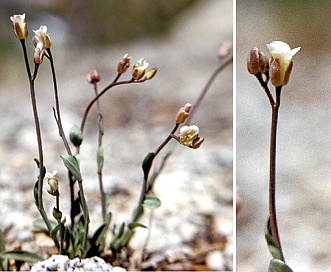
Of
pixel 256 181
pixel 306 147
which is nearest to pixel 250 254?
pixel 256 181

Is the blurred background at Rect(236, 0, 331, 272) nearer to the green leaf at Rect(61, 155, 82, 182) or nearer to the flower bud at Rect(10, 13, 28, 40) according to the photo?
the green leaf at Rect(61, 155, 82, 182)

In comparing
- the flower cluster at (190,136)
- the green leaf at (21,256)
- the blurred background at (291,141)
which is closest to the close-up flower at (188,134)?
the flower cluster at (190,136)

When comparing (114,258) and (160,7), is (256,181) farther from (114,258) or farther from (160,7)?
(160,7)

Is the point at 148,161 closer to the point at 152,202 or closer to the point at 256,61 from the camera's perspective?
the point at 152,202

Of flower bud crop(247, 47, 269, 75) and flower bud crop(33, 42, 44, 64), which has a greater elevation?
flower bud crop(33, 42, 44, 64)

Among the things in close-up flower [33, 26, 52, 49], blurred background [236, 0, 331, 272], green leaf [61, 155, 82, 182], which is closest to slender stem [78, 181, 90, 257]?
green leaf [61, 155, 82, 182]

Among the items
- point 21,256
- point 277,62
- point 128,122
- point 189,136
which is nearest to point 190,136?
point 189,136
